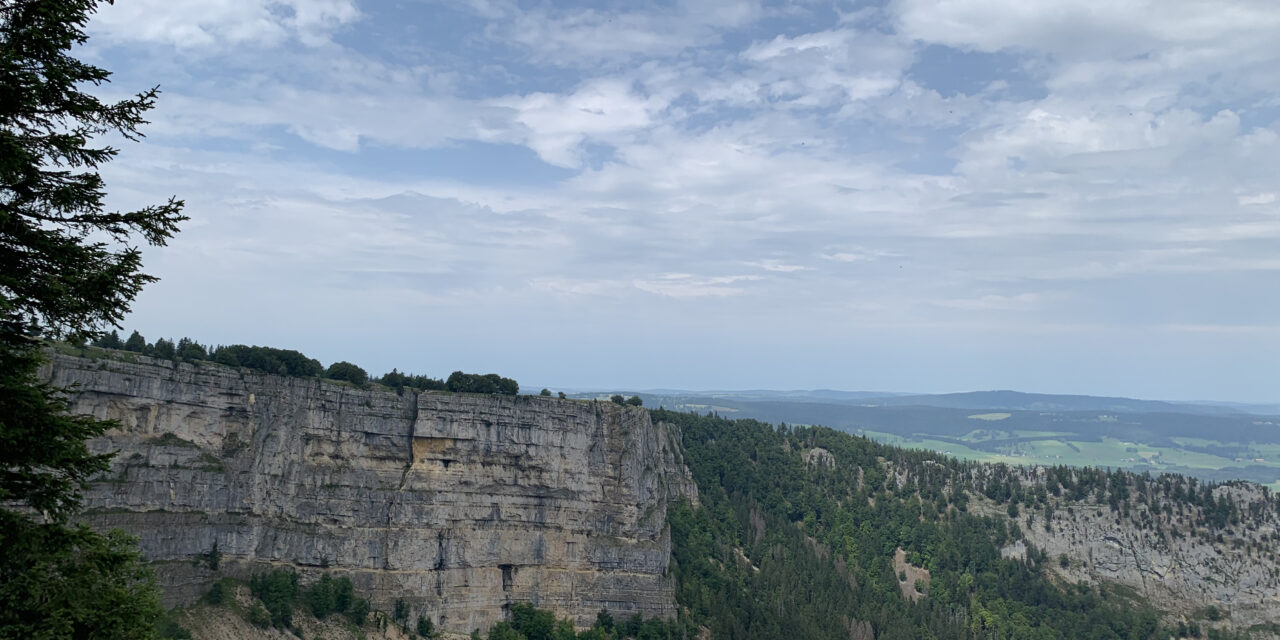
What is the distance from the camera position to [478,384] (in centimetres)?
9638


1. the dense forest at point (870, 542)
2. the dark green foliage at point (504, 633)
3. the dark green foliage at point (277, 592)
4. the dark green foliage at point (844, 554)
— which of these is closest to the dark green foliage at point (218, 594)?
the dark green foliage at point (277, 592)

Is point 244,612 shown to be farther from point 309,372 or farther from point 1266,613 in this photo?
point 1266,613

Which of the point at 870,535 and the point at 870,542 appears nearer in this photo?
the point at 870,542

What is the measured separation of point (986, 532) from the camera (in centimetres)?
13388

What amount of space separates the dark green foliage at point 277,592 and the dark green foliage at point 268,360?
17.9 meters

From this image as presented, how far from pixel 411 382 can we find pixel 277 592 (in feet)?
87.5

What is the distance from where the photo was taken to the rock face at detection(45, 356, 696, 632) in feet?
233

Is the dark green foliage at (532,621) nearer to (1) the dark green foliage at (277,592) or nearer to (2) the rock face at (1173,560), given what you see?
(1) the dark green foliage at (277,592)

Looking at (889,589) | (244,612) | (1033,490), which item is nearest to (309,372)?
(244,612)

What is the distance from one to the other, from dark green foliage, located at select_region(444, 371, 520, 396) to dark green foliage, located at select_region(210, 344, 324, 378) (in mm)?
15596

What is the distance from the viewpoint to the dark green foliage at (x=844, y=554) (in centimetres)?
10338

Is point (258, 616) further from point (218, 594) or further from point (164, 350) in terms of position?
point (164, 350)

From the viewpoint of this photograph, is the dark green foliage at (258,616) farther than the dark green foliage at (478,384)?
No

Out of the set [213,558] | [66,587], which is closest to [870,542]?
[213,558]
